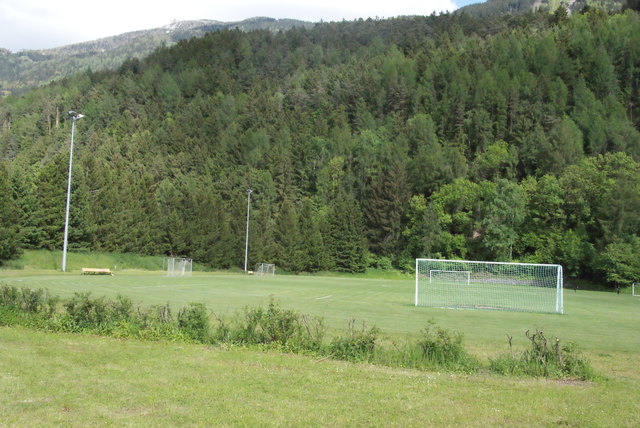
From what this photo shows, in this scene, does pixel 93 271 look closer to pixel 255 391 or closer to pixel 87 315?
pixel 87 315

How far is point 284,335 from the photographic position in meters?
11.6

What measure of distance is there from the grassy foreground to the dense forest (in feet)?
152

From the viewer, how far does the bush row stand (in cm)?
997

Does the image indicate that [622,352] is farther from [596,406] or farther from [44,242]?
[44,242]

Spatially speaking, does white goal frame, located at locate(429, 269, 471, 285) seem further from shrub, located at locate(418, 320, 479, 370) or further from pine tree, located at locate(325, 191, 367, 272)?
shrub, located at locate(418, 320, 479, 370)

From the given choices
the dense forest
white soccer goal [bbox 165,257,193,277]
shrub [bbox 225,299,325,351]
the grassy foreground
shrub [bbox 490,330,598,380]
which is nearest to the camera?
the grassy foreground

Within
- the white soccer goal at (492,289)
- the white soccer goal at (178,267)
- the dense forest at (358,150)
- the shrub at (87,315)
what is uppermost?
the dense forest at (358,150)

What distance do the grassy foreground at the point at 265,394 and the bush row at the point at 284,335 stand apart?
51cm

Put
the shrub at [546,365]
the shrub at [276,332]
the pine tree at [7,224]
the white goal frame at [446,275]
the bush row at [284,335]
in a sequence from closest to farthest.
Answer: the shrub at [546,365] < the bush row at [284,335] < the shrub at [276,332] < the white goal frame at [446,275] < the pine tree at [7,224]

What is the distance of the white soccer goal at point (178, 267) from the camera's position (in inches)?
2132

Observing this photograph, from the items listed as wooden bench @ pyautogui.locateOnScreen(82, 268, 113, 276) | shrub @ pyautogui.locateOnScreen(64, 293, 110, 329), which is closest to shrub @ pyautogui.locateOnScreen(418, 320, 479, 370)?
shrub @ pyautogui.locateOnScreen(64, 293, 110, 329)

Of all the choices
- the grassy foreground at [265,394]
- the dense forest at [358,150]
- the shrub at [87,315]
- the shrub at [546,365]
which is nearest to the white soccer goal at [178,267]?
the dense forest at [358,150]

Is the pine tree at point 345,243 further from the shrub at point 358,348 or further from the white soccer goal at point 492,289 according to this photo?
the shrub at point 358,348

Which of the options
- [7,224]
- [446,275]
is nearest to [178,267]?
[7,224]
